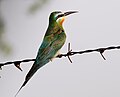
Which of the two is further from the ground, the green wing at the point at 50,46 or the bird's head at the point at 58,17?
the bird's head at the point at 58,17

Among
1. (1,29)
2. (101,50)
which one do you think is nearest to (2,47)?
(1,29)

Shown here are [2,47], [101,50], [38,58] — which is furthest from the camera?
[2,47]

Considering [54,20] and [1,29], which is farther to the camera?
[1,29]

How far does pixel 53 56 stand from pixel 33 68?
77mm

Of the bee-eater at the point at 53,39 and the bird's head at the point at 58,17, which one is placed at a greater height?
the bird's head at the point at 58,17

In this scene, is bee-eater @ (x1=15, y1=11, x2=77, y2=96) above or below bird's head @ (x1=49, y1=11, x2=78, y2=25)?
below

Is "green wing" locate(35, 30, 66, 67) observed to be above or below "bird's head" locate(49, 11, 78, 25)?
below

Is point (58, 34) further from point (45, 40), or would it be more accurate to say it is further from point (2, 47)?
point (2, 47)

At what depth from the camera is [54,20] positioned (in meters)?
0.91

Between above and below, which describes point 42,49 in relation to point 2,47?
above

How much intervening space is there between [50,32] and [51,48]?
0.04m

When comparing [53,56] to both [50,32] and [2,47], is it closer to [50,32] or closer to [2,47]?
[50,32]

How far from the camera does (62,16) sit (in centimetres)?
92

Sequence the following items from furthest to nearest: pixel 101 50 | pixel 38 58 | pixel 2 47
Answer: pixel 2 47 → pixel 38 58 → pixel 101 50
